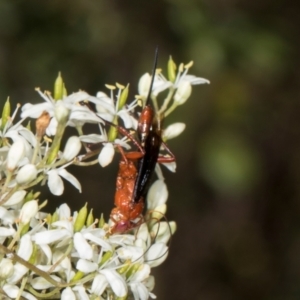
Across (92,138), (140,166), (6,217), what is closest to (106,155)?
(92,138)

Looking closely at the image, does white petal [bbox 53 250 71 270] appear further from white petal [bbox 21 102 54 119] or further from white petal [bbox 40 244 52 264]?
white petal [bbox 21 102 54 119]

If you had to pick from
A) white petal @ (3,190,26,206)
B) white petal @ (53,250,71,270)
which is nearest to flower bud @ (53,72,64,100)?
white petal @ (3,190,26,206)

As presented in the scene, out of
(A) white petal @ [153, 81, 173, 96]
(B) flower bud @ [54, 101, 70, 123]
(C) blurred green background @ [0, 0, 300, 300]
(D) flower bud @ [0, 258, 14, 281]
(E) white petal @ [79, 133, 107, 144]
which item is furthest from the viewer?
(C) blurred green background @ [0, 0, 300, 300]

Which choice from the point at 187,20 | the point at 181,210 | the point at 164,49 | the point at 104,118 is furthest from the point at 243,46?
the point at 104,118

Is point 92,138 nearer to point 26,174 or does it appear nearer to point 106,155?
point 106,155

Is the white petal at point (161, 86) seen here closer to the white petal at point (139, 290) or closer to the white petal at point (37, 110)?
the white petal at point (37, 110)

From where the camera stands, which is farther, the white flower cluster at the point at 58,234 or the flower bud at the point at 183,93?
the flower bud at the point at 183,93

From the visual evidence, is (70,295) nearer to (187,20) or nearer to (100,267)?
(100,267)

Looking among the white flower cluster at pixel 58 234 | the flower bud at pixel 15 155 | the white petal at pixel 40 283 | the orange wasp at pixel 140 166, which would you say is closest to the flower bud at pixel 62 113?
the white flower cluster at pixel 58 234
